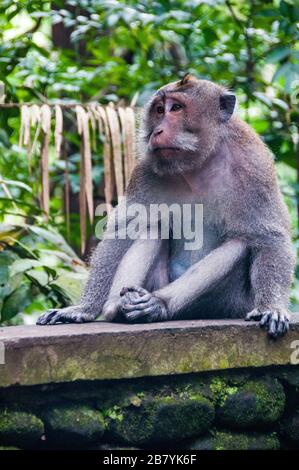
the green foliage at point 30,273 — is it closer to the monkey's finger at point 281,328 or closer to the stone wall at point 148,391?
the stone wall at point 148,391

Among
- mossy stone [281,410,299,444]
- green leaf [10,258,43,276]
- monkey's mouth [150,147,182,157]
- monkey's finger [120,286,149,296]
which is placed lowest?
mossy stone [281,410,299,444]

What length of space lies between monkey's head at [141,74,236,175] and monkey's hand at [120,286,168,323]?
0.71 m

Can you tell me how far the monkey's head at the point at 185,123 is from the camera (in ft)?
13.7

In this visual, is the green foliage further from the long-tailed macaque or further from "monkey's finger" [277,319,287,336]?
"monkey's finger" [277,319,287,336]

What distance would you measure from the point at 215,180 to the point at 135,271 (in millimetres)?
684

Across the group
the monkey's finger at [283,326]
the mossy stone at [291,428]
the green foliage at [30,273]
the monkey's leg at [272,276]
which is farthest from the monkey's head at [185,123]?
the mossy stone at [291,428]

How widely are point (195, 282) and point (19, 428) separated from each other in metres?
1.32

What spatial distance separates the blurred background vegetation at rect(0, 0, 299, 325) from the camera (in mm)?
5473

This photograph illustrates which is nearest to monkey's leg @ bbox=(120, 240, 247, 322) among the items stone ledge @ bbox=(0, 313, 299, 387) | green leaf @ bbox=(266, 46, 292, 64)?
stone ledge @ bbox=(0, 313, 299, 387)

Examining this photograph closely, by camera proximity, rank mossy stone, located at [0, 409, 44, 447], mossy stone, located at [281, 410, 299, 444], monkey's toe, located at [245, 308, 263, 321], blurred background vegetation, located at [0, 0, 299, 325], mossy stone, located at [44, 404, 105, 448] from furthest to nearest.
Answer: blurred background vegetation, located at [0, 0, 299, 325]
monkey's toe, located at [245, 308, 263, 321]
mossy stone, located at [281, 410, 299, 444]
mossy stone, located at [44, 404, 105, 448]
mossy stone, located at [0, 409, 44, 447]

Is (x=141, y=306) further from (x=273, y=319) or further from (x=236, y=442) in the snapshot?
(x=236, y=442)

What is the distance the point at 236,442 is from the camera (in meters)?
3.51
